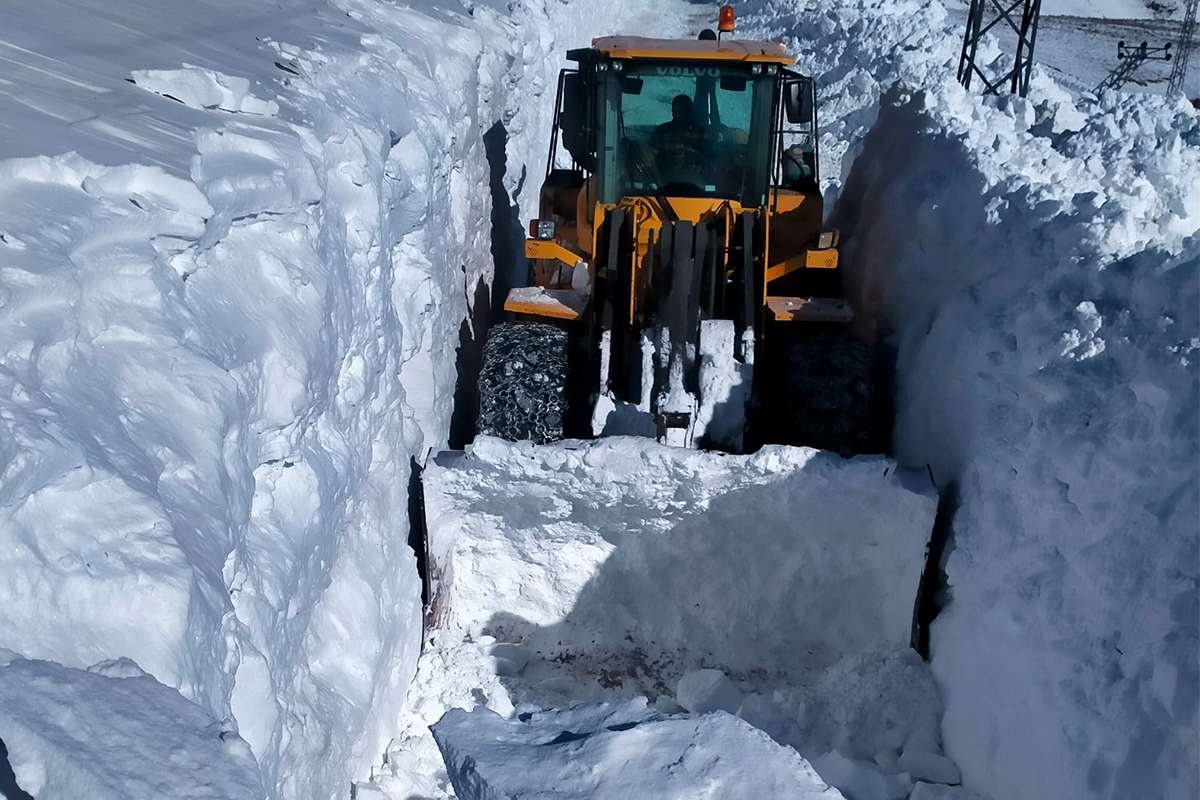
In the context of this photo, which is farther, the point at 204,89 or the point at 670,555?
the point at 670,555

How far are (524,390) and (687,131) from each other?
1.86 meters

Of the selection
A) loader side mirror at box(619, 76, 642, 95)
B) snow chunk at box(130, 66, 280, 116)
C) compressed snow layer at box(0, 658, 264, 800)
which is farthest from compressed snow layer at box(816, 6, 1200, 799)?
snow chunk at box(130, 66, 280, 116)

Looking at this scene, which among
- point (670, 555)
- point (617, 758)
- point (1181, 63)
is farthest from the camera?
→ point (1181, 63)

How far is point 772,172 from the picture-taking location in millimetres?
6312

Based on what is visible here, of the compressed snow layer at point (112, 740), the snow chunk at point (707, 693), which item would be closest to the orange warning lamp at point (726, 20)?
the snow chunk at point (707, 693)

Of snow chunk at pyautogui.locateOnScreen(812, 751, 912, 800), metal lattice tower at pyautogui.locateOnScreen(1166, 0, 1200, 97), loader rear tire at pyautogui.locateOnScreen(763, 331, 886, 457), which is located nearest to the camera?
snow chunk at pyautogui.locateOnScreen(812, 751, 912, 800)

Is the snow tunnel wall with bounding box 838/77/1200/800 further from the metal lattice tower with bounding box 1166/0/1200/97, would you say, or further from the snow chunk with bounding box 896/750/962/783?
the metal lattice tower with bounding box 1166/0/1200/97

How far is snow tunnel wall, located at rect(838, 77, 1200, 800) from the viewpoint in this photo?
11.1 ft

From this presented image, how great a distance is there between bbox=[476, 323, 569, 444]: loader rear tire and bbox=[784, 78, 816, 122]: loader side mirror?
188 cm

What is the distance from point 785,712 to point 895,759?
0.53 meters

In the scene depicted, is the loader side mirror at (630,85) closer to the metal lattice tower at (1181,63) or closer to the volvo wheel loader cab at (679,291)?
the volvo wheel loader cab at (679,291)

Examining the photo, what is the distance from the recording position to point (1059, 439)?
4016 millimetres

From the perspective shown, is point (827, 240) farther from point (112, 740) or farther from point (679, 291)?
point (112, 740)

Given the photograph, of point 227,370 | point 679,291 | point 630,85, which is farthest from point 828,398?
point 227,370
